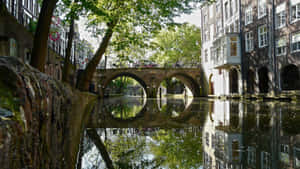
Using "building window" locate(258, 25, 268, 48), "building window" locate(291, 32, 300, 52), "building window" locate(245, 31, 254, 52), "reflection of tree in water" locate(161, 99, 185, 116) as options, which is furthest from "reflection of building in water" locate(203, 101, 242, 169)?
"building window" locate(245, 31, 254, 52)

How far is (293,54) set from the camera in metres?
17.2

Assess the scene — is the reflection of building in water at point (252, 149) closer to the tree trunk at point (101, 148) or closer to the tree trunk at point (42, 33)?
the tree trunk at point (101, 148)

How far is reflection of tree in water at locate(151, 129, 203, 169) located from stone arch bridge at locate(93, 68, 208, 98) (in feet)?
94.2

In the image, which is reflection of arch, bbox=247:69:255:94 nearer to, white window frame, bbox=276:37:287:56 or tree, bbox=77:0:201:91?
white window frame, bbox=276:37:287:56

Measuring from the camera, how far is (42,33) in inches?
222

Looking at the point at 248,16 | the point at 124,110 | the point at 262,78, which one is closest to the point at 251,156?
the point at 124,110

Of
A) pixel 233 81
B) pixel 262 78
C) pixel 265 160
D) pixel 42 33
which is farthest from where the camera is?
pixel 233 81

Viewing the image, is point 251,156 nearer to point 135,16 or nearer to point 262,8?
point 135,16

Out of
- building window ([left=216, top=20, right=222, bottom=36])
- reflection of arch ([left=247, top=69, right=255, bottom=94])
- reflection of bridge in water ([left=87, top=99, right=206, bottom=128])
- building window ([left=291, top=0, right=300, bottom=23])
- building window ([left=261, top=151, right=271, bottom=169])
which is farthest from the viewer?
building window ([left=216, top=20, right=222, bottom=36])

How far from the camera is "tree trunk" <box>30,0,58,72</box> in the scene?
18.1ft

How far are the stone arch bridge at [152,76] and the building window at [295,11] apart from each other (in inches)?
615

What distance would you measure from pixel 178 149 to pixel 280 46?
18634 millimetres

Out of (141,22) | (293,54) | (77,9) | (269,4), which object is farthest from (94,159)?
(269,4)

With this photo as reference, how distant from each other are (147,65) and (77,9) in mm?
26138
